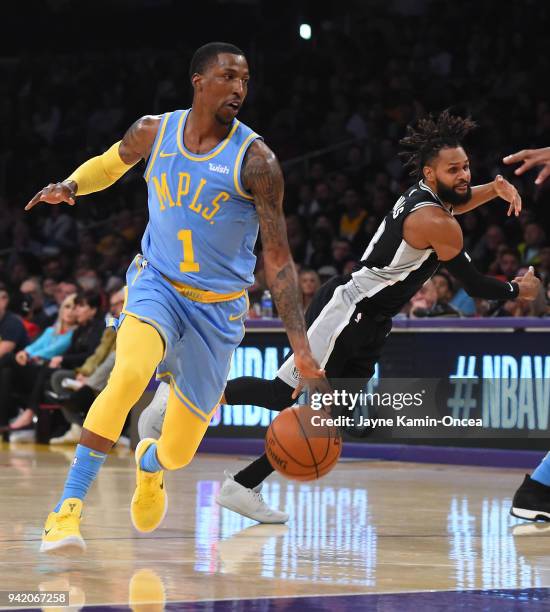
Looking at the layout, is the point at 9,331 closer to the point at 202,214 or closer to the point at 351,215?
the point at 351,215

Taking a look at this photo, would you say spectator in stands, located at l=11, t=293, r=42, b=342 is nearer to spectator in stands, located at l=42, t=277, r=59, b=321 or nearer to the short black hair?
spectator in stands, located at l=42, t=277, r=59, b=321

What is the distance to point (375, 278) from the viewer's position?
7.78 meters

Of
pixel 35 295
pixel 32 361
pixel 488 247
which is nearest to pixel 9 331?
pixel 32 361

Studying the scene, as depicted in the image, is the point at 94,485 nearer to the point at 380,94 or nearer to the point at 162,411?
the point at 162,411

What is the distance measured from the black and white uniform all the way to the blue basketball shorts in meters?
1.66

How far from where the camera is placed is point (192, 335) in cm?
592

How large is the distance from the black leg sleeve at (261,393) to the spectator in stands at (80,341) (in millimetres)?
6116

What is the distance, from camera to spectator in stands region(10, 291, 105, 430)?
45.8 ft

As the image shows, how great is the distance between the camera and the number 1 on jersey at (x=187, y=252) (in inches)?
230

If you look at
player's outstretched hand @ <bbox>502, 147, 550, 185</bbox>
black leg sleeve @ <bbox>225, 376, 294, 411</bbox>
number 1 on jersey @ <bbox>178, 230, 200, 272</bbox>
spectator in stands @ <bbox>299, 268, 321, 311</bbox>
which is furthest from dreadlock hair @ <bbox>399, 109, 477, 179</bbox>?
spectator in stands @ <bbox>299, 268, 321, 311</bbox>

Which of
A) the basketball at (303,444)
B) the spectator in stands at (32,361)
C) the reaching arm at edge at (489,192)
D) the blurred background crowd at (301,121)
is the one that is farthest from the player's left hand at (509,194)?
the spectator in stands at (32,361)

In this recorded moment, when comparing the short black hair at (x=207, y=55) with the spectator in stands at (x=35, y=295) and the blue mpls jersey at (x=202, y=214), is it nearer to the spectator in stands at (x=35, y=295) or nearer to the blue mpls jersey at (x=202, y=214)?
the blue mpls jersey at (x=202, y=214)

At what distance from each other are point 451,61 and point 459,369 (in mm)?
7809

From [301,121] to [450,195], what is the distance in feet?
39.2
